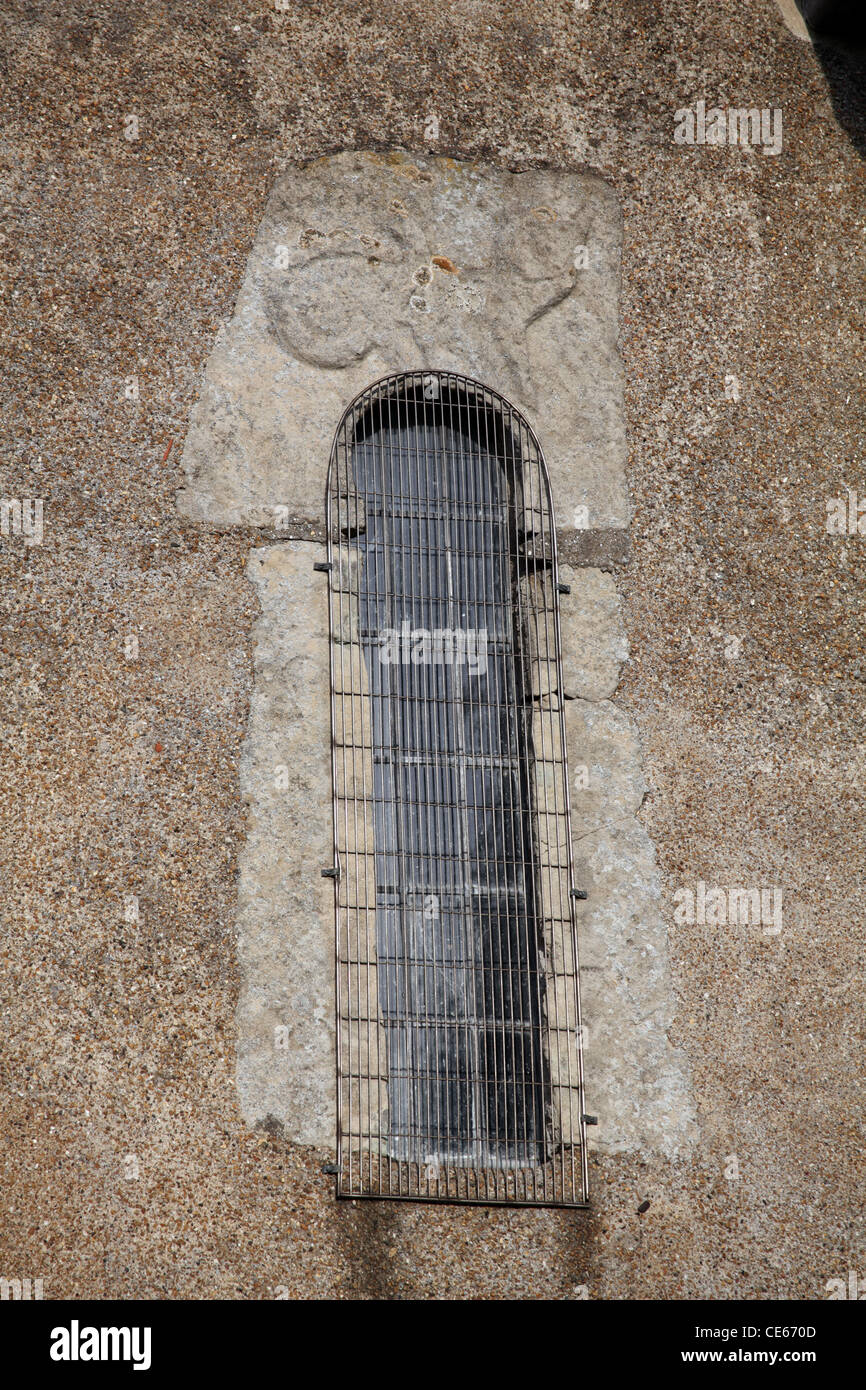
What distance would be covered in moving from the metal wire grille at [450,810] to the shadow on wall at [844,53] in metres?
2.62

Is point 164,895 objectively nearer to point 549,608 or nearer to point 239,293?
point 549,608

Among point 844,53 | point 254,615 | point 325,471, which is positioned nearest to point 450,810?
point 254,615

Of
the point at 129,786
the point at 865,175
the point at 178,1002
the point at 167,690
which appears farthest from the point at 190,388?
the point at 865,175

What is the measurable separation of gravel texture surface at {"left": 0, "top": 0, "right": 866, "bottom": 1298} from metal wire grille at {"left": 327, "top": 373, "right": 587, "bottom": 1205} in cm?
35

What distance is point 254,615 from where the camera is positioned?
254 inches

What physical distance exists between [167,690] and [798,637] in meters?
3.00

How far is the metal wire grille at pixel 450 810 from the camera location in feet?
19.8

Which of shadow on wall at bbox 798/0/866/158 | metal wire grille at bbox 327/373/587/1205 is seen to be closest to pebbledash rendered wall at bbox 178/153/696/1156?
metal wire grille at bbox 327/373/587/1205

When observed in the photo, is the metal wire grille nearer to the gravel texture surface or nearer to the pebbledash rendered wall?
the pebbledash rendered wall

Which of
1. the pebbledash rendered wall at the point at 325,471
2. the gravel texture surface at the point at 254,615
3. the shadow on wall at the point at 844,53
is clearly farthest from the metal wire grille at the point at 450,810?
the shadow on wall at the point at 844,53

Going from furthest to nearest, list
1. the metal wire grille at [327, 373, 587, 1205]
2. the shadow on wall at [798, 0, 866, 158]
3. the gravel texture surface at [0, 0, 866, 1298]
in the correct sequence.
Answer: the shadow on wall at [798, 0, 866, 158] < the metal wire grille at [327, 373, 587, 1205] < the gravel texture surface at [0, 0, 866, 1298]

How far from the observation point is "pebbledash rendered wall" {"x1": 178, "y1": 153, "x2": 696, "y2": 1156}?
6070 millimetres

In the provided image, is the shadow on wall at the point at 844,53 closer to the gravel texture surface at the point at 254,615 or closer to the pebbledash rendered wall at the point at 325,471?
the gravel texture surface at the point at 254,615

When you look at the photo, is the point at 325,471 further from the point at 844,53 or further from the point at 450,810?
the point at 844,53
